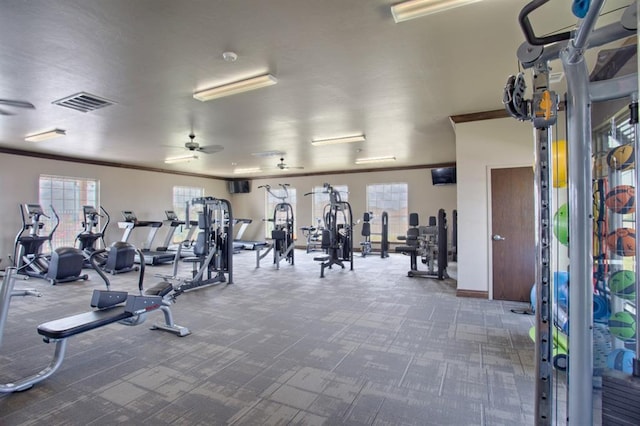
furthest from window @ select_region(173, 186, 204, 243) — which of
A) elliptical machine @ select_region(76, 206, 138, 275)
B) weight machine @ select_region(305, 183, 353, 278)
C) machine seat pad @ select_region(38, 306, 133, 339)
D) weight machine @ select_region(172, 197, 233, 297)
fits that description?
machine seat pad @ select_region(38, 306, 133, 339)

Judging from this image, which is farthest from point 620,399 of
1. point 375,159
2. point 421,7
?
point 375,159

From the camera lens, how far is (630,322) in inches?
76.7

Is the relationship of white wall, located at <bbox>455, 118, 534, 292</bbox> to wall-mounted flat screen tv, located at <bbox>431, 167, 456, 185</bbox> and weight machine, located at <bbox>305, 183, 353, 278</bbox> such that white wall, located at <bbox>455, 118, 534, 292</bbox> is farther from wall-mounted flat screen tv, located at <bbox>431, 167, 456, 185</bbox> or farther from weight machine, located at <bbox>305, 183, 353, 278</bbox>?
wall-mounted flat screen tv, located at <bbox>431, 167, 456, 185</bbox>

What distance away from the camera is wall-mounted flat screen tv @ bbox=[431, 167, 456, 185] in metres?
9.27

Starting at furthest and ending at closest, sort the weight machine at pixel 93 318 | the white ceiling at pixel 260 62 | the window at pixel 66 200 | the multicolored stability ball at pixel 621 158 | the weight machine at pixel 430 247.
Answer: the window at pixel 66 200 < the weight machine at pixel 430 247 < the weight machine at pixel 93 318 < the white ceiling at pixel 260 62 < the multicolored stability ball at pixel 621 158

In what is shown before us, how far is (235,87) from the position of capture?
11.5 feet

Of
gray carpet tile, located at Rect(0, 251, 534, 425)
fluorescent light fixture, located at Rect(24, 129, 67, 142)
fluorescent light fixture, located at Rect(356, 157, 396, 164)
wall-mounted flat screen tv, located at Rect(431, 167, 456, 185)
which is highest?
fluorescent light fixture, located at Rect(356, 157, 396, 164)

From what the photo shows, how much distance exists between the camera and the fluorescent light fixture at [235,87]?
131 inches

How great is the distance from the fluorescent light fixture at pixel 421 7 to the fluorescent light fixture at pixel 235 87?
149 cm

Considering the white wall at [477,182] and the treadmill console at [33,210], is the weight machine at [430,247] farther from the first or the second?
the treadmill console at [33,210]

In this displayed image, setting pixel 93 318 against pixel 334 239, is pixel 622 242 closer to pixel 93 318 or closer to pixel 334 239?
pixel 93 318

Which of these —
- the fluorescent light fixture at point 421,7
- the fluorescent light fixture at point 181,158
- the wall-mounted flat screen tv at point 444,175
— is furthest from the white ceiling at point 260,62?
the wall-mounted flat screen tv at point 444,175

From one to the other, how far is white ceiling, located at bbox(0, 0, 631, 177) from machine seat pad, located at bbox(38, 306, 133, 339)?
2.29 meters

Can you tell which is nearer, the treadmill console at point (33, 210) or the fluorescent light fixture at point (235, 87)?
Answer: the fluorescent light fixture at point (235, 87)
